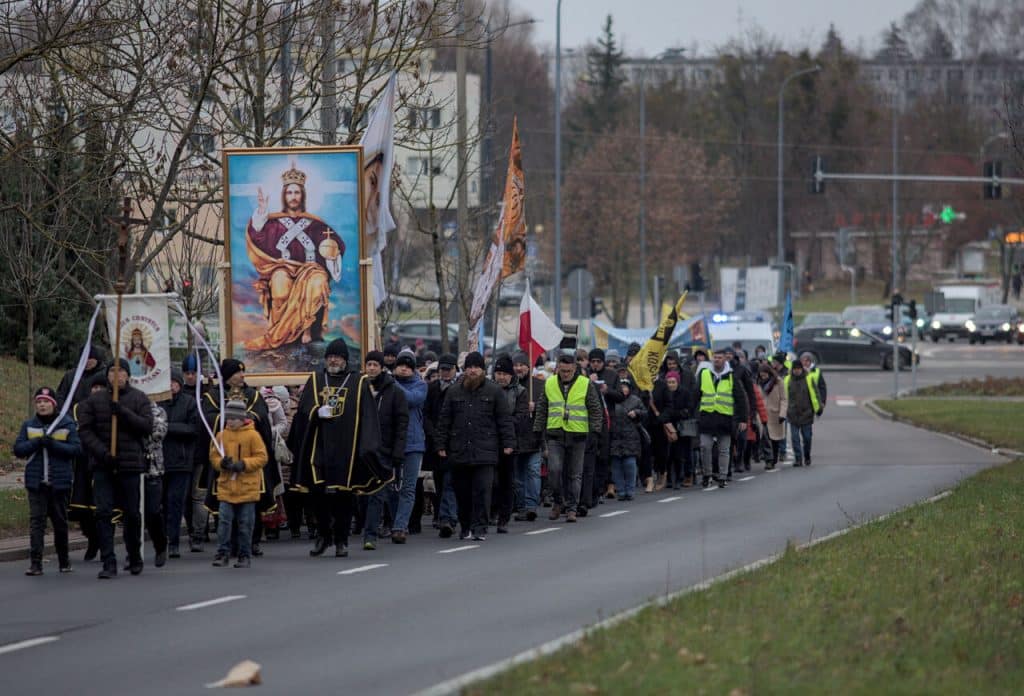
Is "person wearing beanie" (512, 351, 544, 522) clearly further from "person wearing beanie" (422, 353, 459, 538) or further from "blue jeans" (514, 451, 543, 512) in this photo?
"person wearing beanie" (422, 353, 459, 538)

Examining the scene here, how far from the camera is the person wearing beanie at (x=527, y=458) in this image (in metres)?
19.0

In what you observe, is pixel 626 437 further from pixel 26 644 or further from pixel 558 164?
pixel 558 164

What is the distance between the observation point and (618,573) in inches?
552

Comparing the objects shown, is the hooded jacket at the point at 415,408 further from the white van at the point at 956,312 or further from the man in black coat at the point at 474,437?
the white van at the point at 956,312

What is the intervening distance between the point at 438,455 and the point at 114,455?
13.4 ft

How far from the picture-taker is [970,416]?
37.9 m

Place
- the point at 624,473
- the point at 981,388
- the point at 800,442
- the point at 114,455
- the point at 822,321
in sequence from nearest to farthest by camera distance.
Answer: the point at 114,455
the point at 624,473
the point at 800,442
the point at 981,388
the point at 822,321

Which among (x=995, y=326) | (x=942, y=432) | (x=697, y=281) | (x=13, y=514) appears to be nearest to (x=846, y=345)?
(x=697, y=281)

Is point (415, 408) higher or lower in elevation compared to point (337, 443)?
higher

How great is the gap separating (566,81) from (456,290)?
270 feet

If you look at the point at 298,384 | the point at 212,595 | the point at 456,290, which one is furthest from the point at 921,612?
the point at 456,290

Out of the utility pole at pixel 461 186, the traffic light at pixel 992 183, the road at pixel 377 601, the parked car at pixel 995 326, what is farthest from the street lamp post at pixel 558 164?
the parked car at pixel 995 326

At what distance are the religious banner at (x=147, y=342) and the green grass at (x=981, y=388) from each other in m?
35.2

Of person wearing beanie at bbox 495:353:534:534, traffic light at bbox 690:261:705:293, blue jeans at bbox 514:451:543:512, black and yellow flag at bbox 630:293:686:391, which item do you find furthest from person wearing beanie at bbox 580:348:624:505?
traffic light at bbox 690:261:705:293
